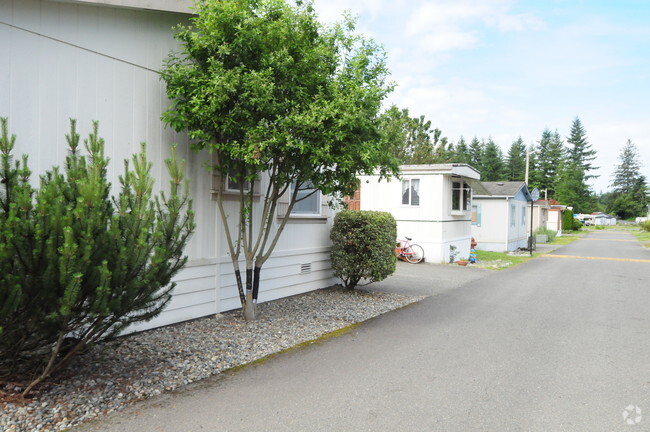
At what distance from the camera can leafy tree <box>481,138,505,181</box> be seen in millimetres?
70250

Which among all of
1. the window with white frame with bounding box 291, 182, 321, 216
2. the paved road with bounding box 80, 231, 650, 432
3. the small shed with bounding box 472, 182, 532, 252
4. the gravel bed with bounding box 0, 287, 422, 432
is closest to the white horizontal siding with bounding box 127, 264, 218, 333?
the gravel bed with bounding box 0, 287, 422, 432

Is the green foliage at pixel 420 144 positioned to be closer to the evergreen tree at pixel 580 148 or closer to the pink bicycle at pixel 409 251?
the pink bicycle at pixel 409 251

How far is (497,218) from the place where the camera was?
23.9 m

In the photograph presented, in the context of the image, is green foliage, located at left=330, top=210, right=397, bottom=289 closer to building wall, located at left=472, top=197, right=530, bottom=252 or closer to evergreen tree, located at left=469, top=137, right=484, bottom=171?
building wall, located at left=472, top=197, right=530, bottom=252

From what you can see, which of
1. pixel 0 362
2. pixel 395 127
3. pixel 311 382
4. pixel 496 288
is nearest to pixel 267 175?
pixel 395 127

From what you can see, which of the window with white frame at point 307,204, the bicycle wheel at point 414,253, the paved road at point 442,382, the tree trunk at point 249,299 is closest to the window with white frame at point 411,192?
the bicycle wheel at point 414,253

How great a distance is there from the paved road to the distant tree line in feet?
97.0

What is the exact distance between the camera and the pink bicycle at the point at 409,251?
17.2 metres

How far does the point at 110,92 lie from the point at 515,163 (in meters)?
74.8

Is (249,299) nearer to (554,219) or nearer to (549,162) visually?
(554,219)

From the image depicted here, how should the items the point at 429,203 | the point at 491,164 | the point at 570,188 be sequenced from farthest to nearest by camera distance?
the point at 491,164, the point at 570,188, the point at 429,203

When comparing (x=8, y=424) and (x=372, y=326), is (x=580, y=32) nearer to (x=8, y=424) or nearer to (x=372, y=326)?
(x=372, y=326)

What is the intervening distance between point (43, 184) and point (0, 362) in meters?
1.52

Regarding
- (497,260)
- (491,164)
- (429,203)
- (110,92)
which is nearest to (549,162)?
(491,164)
